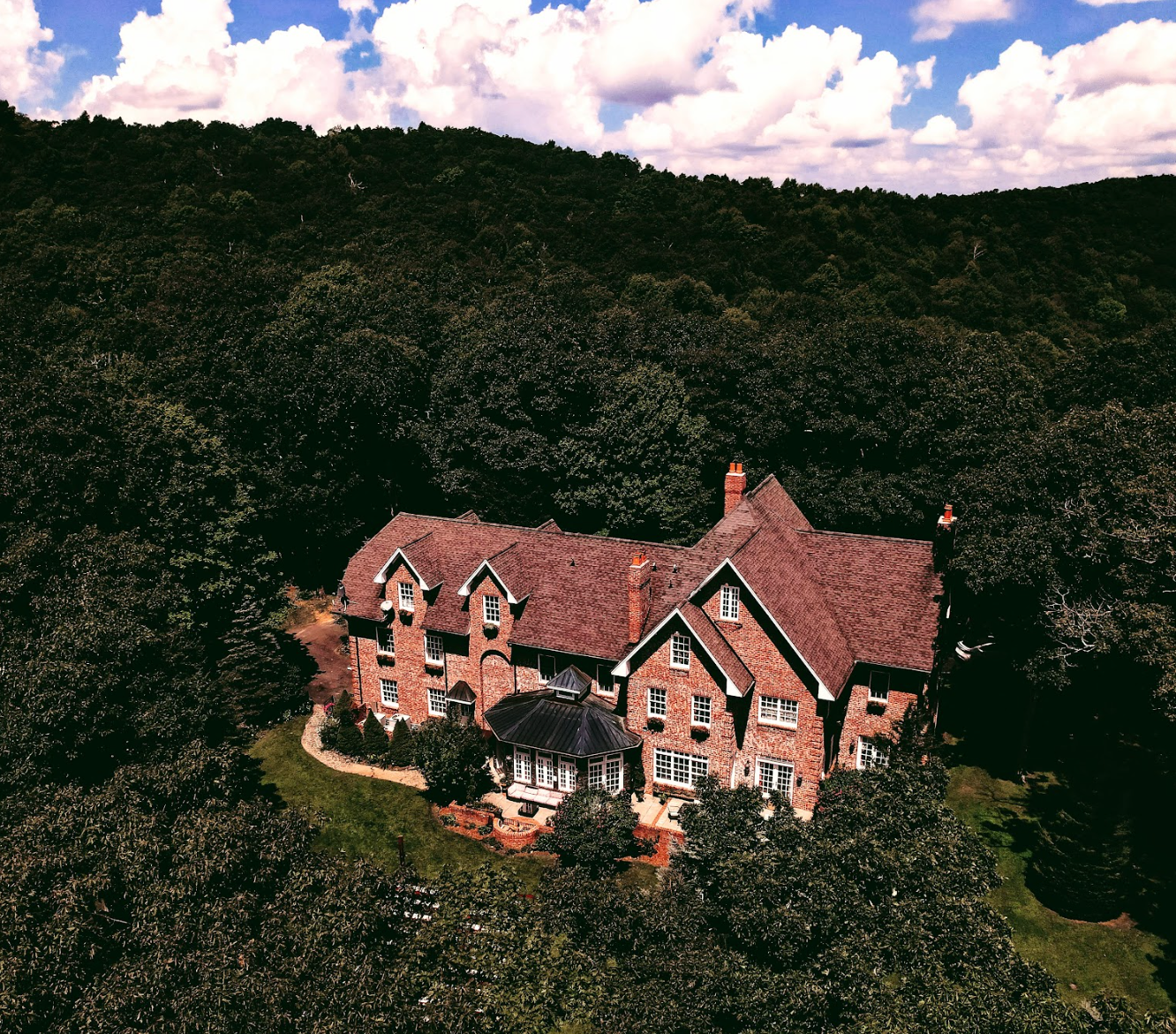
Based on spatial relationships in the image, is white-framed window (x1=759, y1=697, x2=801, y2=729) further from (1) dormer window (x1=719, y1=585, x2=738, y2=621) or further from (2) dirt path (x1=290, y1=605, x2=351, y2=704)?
(2) dirt path (x1=290, y1=605, x2=351, y2=704)

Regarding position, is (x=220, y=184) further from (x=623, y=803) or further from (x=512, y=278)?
(x=623, y=803)

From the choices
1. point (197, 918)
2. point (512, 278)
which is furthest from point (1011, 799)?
point (512, 278)

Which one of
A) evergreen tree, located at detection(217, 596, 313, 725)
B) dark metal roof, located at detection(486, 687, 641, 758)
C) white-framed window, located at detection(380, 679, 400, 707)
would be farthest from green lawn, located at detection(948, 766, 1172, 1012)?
evergreen tree, located at detection(217, 596, 313, 725)

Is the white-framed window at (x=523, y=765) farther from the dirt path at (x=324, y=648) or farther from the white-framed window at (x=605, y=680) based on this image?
the dirt path at (x=324, y=648)

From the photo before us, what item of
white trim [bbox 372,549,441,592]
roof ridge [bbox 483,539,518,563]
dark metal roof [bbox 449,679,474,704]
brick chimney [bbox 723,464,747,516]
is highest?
brick chimney [bbox 723,464,747,516]

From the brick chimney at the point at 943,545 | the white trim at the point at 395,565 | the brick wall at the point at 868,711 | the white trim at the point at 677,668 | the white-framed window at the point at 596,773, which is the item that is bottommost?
the white-framed window at the point at 596,773

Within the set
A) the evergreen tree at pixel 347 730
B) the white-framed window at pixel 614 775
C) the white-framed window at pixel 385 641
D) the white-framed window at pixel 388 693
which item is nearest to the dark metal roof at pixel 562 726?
the white-framed window at pixel 614 775
